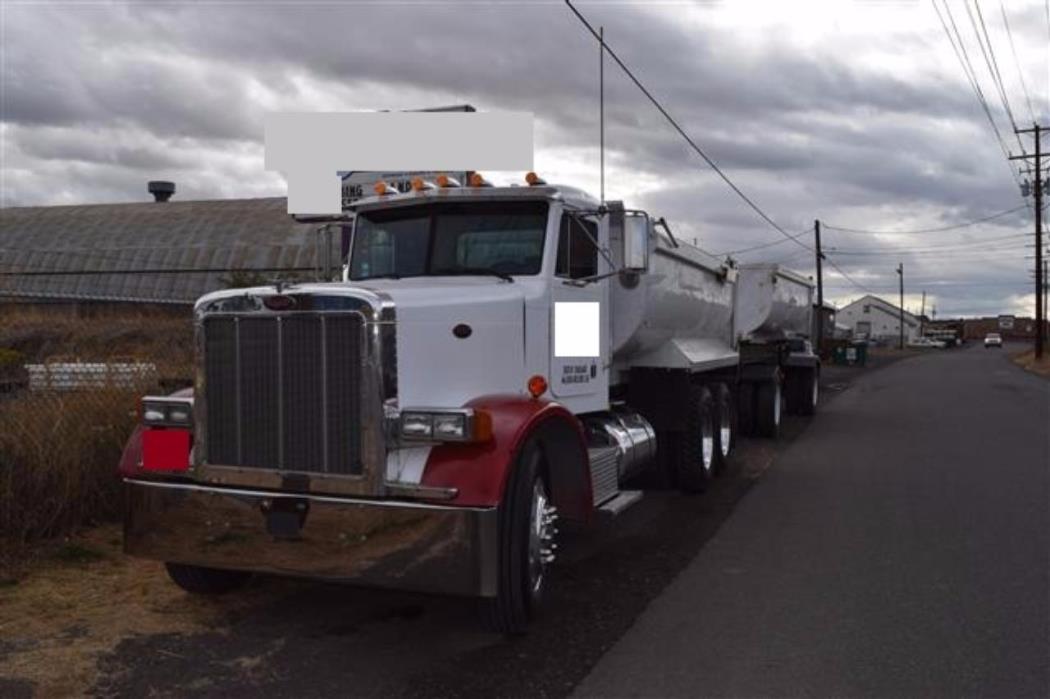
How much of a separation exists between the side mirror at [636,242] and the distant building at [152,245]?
1227 inches

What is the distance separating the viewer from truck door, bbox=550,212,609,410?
6371 millimetres

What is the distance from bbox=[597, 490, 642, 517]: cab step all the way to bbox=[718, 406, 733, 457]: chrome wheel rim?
406cm

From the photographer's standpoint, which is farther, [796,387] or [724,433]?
[796,387]

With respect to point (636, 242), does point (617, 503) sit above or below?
below

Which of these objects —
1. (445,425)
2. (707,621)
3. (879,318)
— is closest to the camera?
(445,425)

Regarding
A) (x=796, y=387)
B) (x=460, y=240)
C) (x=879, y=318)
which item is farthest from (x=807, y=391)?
(x=879, y=318)

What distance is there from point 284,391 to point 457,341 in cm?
97

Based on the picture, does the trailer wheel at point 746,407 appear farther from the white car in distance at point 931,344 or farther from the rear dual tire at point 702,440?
the white car in distance at point 931,344

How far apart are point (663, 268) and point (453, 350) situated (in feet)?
11.5

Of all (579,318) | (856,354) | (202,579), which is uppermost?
(579,318)

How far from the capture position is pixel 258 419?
505cm

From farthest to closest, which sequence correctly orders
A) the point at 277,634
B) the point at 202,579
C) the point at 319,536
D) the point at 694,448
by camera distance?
the point at 694,448 → the point at 202,579 → the point at 277,634 → the point at 319,536

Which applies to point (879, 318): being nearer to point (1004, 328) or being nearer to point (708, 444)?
point (1004, 328)

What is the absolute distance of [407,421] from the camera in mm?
4820
